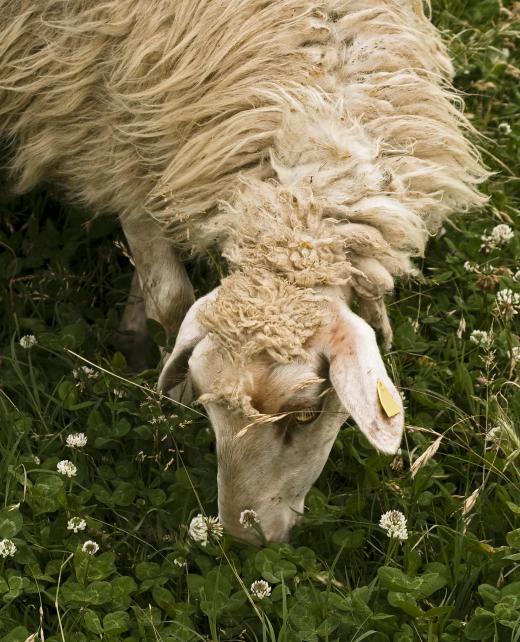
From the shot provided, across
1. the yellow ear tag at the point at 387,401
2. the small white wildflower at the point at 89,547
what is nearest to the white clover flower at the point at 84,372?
the small white wildflower at the point at 89,547

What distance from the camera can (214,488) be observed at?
11.6ft

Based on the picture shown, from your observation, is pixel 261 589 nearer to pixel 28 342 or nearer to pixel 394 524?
pixel 394 524

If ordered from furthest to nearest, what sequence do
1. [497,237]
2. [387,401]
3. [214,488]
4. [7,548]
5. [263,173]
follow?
[497,237] → [214,488] → [263,173] → [7,548] → [387,401]

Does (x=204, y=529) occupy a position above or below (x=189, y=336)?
below

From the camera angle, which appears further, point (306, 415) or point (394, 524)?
point (394, 524)

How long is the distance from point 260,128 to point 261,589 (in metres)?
1.37

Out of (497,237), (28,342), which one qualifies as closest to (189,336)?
(28,342)

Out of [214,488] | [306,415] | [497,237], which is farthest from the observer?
[497,237]

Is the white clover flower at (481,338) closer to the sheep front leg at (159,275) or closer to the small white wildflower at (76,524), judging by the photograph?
the sheep front leg at (159,275)

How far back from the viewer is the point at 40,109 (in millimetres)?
3883

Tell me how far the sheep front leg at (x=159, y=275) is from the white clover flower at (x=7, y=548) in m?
1.14

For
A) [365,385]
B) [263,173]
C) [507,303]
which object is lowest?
[507,303]

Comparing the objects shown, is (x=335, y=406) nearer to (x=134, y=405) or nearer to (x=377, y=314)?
(x=377, y=314)

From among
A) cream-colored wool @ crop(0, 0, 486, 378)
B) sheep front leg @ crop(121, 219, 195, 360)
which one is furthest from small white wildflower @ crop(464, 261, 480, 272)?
sheep front leg @ crop(121, 219, 195, 360)
